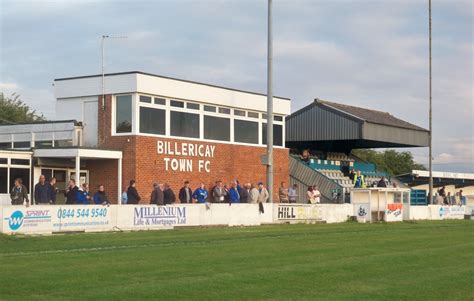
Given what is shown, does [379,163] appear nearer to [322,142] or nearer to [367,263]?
A: [322,142]

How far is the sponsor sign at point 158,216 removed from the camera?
2812 cm

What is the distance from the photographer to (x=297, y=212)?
119 feet

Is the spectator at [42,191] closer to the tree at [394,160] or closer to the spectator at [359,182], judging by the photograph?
the spectator at [359,182]

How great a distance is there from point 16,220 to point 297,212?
1535 cm

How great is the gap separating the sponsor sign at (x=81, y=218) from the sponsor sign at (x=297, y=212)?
998 cm

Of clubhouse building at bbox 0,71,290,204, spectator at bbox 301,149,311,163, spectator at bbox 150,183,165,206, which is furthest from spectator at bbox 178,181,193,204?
spectator at bbox 301,149,311,163

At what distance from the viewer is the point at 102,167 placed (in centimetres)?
3562

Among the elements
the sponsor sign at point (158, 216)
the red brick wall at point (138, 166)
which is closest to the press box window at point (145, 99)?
the red brick wall at point (138, 166)

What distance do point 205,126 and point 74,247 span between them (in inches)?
776

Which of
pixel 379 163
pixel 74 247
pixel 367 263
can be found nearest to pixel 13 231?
pixel 74 247

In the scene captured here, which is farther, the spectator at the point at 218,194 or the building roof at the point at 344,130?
the building roof at the point at 344,130

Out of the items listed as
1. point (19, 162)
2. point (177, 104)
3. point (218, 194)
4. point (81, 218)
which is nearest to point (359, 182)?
point (177, 104)

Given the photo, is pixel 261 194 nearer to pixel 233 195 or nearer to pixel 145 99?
pixel 233 195

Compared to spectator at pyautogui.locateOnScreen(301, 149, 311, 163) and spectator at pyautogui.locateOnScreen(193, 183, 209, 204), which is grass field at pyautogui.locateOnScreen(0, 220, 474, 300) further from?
spectator at pyautogui.locateOnScreen(301, 149, 311, 163)
